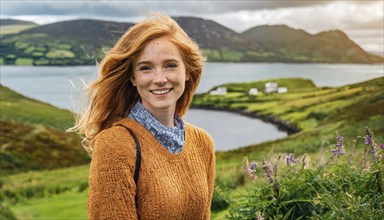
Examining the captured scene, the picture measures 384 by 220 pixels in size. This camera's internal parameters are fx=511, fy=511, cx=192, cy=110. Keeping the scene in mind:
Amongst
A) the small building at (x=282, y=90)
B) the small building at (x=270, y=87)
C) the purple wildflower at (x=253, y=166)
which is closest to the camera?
the purple wildflower at (x=253, y=166)

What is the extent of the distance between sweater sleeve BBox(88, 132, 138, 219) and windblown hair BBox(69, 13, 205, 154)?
1.99ft

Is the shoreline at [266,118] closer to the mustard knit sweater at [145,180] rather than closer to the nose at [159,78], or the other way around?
the mustard knit sweater at [145,180]

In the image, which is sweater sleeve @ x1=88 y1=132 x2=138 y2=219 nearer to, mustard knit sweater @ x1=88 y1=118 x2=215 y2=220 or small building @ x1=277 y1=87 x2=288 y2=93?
mustard knit sweater @ x1=88 y1=118 x2=215 y2=220

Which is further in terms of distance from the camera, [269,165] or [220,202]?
[220,202]

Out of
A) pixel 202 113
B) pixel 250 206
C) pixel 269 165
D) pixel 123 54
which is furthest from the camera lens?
pixel 202 113

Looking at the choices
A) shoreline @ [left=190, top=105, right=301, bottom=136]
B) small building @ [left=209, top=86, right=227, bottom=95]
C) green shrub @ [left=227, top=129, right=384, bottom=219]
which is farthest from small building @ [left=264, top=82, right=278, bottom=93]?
green shrub @ [left=227, top=129, right=384, bottom=219]

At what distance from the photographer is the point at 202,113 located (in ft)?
474

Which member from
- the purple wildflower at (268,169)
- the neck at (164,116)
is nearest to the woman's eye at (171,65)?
the neck at (164,116)

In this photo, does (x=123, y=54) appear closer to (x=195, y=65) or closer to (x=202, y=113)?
(x=195, y=65)

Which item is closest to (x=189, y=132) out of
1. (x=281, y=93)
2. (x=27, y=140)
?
(x=27, y=140)

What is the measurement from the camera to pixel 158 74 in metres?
3.72

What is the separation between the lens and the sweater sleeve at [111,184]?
3.29 metres

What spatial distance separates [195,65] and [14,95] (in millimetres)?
84307

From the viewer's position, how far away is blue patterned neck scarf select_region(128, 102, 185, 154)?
146 inches
